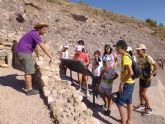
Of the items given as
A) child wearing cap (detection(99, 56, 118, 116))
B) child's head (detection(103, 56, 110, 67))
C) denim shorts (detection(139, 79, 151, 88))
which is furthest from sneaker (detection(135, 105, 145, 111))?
child's head (detection(103, 56, 110, 67))

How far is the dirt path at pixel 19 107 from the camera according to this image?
6984 millimetres

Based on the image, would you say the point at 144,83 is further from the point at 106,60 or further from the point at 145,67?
the point at 106,60

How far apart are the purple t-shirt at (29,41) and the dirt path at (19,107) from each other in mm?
988

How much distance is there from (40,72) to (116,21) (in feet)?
83.7

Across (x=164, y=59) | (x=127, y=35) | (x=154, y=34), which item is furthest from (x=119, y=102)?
(x=154, y=34)

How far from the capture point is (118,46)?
832 cm

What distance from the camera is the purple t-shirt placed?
8383 millimetres

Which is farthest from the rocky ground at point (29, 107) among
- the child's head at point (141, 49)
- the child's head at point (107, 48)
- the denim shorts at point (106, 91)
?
the child's head at point (141, 49)

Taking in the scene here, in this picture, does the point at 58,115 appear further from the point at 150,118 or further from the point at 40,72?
the point at 150,118

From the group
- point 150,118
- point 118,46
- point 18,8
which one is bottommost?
point 150,118

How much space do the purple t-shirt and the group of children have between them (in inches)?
71.5

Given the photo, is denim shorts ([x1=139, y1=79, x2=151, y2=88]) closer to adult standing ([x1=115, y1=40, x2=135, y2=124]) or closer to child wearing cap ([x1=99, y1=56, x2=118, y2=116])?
child wearing cap ([x1=99, y1=56, x2=118, y2=116])

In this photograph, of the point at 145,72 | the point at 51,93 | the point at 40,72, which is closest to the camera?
the point at 51,93

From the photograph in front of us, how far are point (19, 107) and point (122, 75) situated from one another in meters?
2.47
